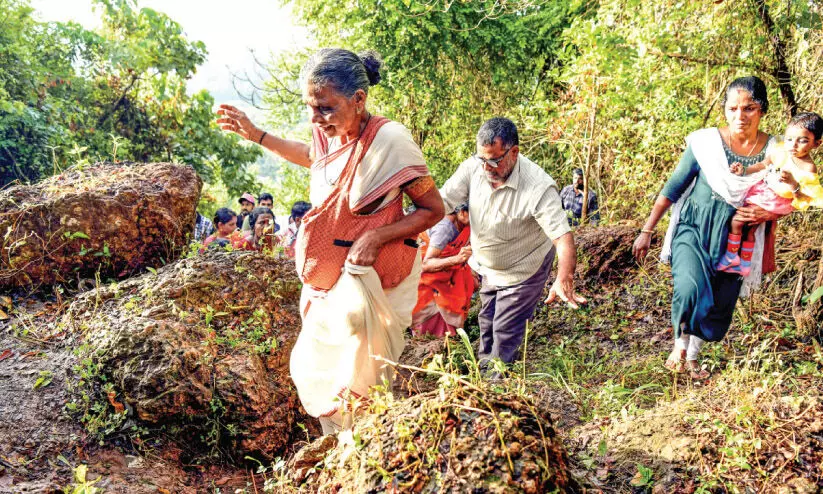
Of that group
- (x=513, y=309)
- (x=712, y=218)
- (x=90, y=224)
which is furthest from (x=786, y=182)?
(x=90, y=224)

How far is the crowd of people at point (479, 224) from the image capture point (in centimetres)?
326

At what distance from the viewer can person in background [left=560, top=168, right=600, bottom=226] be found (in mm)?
9070

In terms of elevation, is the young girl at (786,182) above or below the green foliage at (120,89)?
below

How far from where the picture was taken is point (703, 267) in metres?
4.22

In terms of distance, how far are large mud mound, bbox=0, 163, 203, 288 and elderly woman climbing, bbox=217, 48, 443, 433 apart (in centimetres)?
211

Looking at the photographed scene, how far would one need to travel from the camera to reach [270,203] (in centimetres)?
1005

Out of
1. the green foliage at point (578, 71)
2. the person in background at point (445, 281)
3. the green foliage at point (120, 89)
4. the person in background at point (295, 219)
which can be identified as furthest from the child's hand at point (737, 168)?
the green foliage at point (120, 89)

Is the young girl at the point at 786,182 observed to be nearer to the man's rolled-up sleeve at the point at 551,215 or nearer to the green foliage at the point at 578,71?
the man's rolled-up sleeve at the point at 551,215

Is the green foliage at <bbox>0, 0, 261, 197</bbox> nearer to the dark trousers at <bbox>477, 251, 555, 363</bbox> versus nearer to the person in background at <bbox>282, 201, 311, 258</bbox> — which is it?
the person in background at <bbox>282, 201, 311, 258</bbox>

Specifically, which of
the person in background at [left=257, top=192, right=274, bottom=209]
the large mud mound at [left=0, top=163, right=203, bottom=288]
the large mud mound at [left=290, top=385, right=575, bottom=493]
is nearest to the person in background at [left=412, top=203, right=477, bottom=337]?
the large mud mound at [left=0, top=163, right=203, bottom=288]

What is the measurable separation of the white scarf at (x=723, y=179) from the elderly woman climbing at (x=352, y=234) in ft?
6.34

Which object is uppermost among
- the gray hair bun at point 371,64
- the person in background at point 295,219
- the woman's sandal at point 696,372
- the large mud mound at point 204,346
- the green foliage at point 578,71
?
the green foliage at point 578,71

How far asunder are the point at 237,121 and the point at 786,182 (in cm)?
334

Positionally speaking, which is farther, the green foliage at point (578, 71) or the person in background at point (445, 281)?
the green foliage at point (578, 71)
